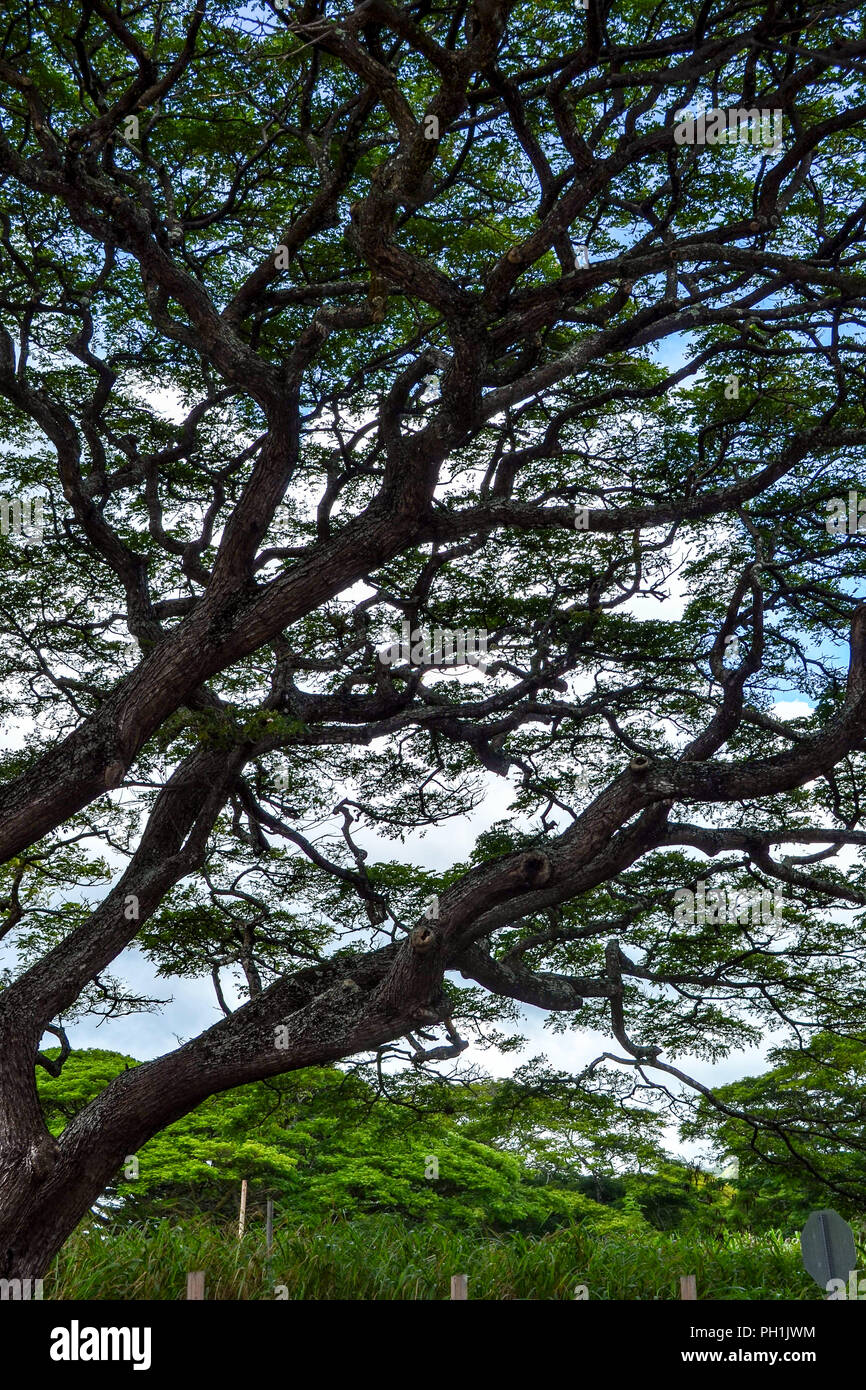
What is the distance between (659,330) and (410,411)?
59.8 inches

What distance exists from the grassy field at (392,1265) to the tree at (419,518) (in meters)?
0.74

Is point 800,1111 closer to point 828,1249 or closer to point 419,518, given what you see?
point 828,1249

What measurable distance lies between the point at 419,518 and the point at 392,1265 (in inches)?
141

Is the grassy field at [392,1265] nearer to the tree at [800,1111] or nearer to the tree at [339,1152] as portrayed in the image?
the tree at [800,1111]

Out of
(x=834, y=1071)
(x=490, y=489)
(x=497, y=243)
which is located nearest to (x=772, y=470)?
(x=490, y=489)

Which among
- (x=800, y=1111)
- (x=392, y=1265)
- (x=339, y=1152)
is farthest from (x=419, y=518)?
(x=339, y=1152)

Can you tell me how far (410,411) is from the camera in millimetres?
7066

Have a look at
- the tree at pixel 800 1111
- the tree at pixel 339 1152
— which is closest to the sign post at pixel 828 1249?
the tree at pixel 800 1111

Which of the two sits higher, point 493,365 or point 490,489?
point 493,365

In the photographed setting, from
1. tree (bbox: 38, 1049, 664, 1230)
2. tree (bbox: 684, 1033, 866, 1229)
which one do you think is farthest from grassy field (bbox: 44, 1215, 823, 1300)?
tree (bbox: 38, 1049, 664, 1230)

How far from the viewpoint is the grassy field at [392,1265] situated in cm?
525

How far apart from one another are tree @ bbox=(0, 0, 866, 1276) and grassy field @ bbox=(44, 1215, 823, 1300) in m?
0.74
